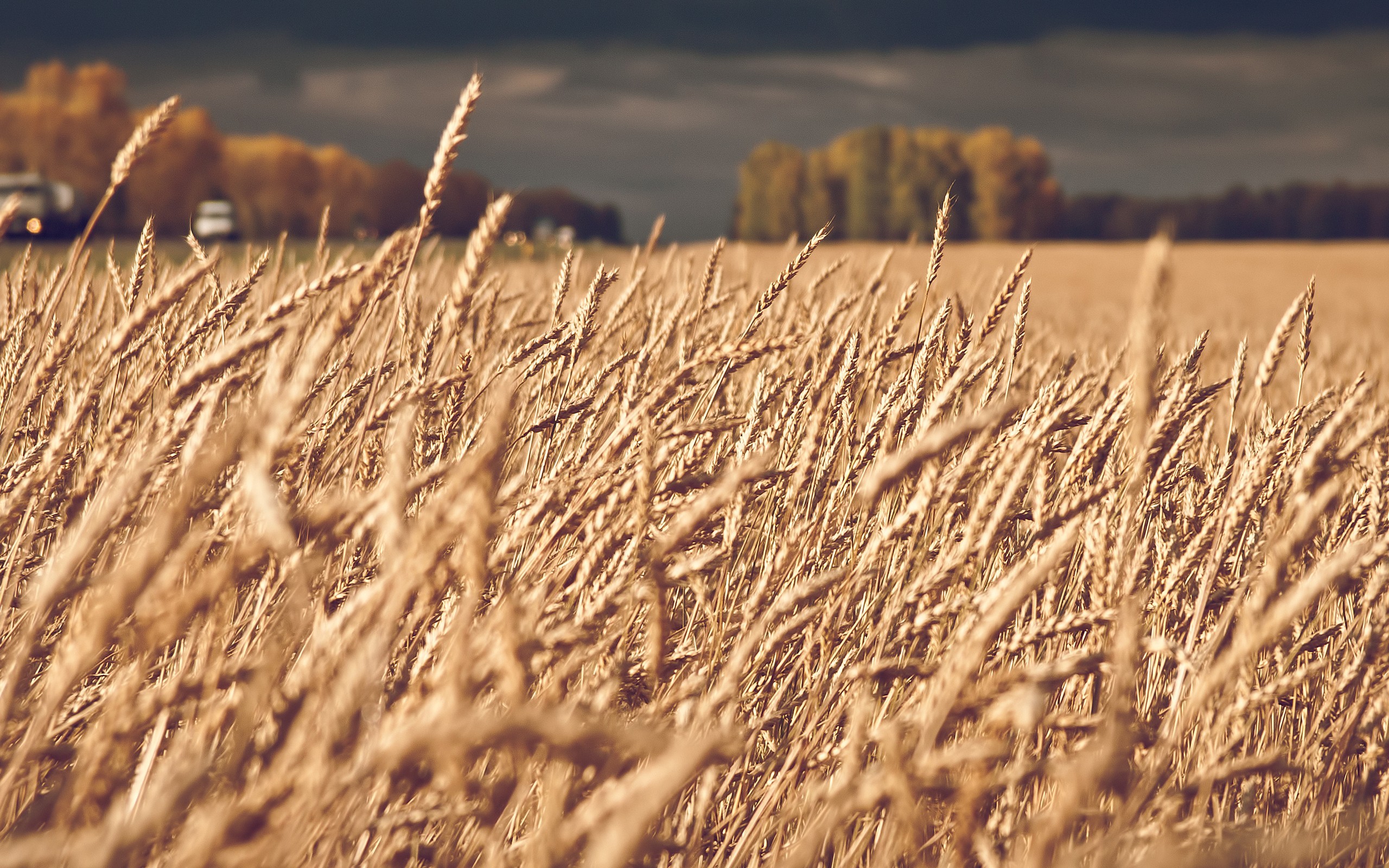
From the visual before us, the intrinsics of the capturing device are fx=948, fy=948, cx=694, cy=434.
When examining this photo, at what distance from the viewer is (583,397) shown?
191cm

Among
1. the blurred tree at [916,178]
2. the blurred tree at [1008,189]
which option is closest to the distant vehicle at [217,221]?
the blurred tree at [916,178]

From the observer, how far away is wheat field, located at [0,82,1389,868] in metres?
0.81

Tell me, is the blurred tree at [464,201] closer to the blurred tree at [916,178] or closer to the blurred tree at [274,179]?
the blurred tree at [274,179]

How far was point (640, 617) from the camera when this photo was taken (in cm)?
159

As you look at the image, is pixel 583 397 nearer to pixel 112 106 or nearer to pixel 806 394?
pixel 806 394

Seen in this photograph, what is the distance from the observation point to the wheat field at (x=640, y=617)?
81 centimetres

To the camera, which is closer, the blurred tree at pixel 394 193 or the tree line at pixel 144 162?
the tree line at pixel 144 162

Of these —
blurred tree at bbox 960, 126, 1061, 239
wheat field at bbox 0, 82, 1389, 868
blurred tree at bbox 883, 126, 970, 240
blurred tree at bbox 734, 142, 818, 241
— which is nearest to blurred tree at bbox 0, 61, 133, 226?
blurred tree at bbox 734, 142, 818, 241

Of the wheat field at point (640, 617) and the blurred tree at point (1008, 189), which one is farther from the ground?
the blurred tree at point (1008, 189)

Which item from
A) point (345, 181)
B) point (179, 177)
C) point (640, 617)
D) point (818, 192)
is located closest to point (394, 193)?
point (345, 181)

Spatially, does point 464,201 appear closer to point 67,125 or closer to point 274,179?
point 274,179

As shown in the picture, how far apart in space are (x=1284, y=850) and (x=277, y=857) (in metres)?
1.45

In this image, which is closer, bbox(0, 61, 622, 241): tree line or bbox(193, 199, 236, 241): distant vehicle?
bbox(193, 199, 236, 241): distant vehicle

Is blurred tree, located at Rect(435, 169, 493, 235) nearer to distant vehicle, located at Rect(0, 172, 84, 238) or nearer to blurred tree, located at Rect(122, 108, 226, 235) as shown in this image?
blurred tree, located at Rect(122, 108, 226, 235)
